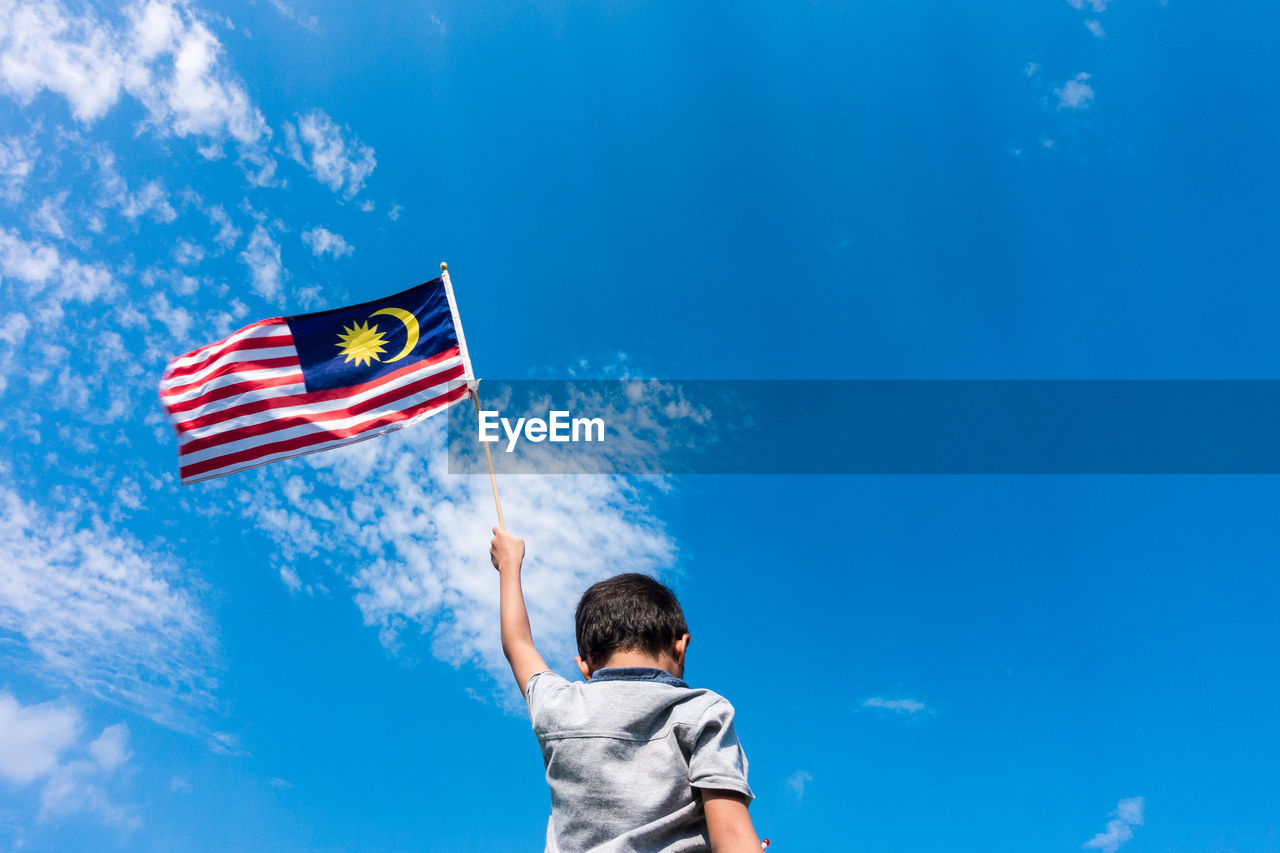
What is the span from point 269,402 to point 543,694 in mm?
8973

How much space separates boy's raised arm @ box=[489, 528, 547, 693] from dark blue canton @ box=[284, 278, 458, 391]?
6.68 m

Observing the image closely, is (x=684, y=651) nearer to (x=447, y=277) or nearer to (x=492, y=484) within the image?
(x=492, y=484)

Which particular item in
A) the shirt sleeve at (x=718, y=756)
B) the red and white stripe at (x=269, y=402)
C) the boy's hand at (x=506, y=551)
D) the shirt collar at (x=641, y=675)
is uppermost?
the red and white stripe at (x=269, y=402)

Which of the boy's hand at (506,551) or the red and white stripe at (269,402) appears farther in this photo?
the red and white stripe at (269,402)

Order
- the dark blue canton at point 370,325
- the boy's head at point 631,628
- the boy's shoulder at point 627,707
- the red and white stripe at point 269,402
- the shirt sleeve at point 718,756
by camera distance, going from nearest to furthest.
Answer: the shirt sleeve at point 718,756, the boy's shoulder at point 627,707, the boy's head at point 631,628, the red and white stripe at point 269,402, the dark blue canton at point 370,325

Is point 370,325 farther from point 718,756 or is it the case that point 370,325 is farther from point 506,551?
point 718,756

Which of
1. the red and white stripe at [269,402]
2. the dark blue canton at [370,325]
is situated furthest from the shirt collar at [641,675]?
the dark blue canton at [370,325]

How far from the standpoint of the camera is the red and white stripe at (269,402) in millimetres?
10867

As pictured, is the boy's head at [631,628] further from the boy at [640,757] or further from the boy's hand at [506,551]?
the boy's hand at [506,551]

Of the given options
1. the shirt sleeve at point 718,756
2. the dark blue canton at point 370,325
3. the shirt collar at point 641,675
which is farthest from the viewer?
the dark blue canton at point 370,325

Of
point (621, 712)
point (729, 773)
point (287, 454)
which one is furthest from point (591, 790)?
point (287, 454)

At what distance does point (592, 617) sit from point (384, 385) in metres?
8.33

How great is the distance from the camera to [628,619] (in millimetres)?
4129

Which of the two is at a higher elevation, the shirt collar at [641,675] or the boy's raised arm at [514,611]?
the boy's raised arm at [514,611]
